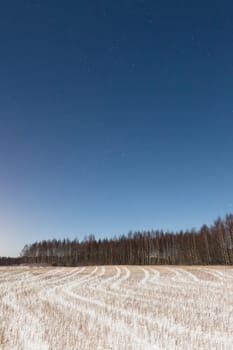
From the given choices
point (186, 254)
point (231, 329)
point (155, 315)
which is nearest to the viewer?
point (231, 329)

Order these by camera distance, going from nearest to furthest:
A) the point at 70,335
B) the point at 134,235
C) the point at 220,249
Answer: the point at 70,335, the point at 220,249, the point at 134,235

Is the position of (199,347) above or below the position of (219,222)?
below

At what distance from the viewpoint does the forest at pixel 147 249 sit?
247 feet

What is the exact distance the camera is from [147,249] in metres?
101

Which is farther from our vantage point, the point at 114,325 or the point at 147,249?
the point at 147,249

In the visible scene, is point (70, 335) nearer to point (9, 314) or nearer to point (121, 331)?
point (121, 331)

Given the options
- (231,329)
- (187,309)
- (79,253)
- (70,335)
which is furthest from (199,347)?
(79,253)

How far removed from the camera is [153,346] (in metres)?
5.25

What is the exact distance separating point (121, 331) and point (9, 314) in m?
3.99

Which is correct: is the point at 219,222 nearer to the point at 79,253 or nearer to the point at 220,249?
the point at 220,249

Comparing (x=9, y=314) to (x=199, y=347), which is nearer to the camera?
(x=199, y=347)

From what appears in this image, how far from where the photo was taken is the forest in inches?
2963

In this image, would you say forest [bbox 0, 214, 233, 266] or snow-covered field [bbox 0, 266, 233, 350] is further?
forest [bbox 0, 214, 233, 266]

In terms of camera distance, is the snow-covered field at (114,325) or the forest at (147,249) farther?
the forest at (147,249)
